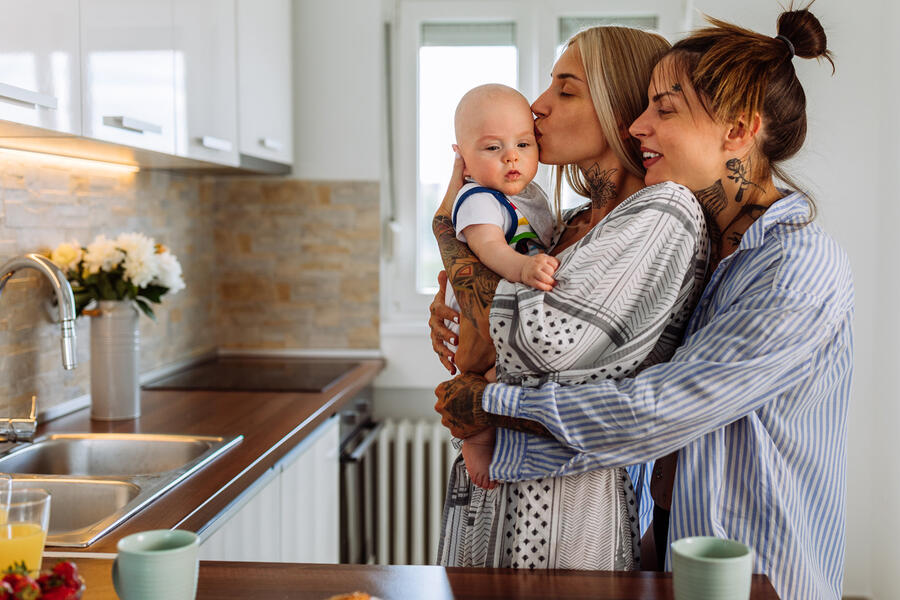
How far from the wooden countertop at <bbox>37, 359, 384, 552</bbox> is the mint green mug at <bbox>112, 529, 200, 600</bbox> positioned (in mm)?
495

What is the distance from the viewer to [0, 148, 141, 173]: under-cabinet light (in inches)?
78.9

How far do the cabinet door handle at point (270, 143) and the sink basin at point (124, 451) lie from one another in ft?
3.85

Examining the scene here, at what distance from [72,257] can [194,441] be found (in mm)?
558

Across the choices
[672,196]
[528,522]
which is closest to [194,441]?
[528,522]

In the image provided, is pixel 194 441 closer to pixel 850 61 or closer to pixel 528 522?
pixel 528 522

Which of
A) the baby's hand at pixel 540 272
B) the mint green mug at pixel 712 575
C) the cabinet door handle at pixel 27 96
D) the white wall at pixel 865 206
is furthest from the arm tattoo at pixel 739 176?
the white wall at pixel 865 206

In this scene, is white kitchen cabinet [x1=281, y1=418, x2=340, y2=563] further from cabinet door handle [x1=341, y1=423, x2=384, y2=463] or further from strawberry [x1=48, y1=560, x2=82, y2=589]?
strawberry [x1=48, y1=560, x2=82, y2=589]

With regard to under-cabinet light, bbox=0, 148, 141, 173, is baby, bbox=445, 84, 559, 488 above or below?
below

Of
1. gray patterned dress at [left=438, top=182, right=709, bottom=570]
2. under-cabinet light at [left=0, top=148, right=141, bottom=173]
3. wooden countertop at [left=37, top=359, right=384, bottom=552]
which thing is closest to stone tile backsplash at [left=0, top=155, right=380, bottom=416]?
wooden countertop at [left=37, top=359, right=384, bottom=552]

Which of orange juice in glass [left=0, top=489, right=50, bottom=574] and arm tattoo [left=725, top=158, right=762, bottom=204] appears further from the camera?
arm tattoo [left=725, top=158, right=762, bottom=204]

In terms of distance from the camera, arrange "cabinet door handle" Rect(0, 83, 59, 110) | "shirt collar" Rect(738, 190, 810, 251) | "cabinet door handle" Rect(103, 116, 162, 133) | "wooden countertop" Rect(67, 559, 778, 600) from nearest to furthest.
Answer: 1. "wooden countertop" Rect(67, 559, 778, 600)
2. "shirt collar" Rect(738, 190, 810, 251)
3. "cabinet door handle" Rect(0, 83, 59, 110)
4. "cabinet door handle" Rect(103, 116, 162, 133)

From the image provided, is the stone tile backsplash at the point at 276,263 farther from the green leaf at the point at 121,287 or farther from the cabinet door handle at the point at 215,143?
the green leaf at the point at 121,287

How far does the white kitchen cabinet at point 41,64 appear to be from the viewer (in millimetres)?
1461

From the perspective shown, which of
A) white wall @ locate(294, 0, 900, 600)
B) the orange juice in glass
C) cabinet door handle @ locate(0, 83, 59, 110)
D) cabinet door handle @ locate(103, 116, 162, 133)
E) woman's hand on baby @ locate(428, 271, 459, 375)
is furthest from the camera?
white wall @ locate(294, 0, 900, 600)
